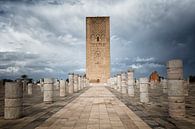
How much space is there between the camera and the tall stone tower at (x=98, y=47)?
59.0 metres

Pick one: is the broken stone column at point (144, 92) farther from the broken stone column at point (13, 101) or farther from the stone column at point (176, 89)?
the broken stone column at point (13, 101)

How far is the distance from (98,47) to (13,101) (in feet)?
175

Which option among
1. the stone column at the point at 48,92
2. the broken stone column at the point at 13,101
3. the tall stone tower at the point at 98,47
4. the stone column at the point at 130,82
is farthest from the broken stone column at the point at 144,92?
the tall stone tower at the point at 98,47

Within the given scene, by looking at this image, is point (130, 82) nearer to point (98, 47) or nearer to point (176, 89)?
point (176, 89)

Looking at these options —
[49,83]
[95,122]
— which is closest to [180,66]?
[95,122]

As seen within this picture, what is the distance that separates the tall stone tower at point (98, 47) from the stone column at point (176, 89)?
50.7 m

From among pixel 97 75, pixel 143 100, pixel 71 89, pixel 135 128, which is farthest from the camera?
pixel 97 75

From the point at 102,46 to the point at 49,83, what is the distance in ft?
158

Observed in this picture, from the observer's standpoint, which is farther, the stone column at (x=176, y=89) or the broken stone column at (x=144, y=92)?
the broken stone column at (x=144, y=92)

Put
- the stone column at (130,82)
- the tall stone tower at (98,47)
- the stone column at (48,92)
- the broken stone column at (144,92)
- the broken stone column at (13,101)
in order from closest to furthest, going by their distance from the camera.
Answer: the broken stone column at (13,101), the broken stone column at (144,92), the stone column at (48,92), the stone column at (130,82), the tall stone tower at (98,47)

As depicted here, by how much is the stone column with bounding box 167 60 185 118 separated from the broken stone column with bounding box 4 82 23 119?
496cm

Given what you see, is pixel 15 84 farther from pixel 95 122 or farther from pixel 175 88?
pixel 175 88

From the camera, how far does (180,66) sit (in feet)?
25.2

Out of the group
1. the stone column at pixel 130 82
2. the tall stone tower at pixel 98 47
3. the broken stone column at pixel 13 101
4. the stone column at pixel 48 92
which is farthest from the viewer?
the tall stone tower at pixel 98 47
